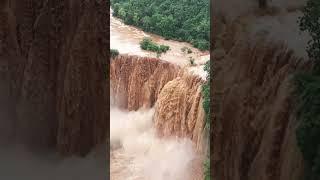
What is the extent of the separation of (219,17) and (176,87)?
0.85 metres

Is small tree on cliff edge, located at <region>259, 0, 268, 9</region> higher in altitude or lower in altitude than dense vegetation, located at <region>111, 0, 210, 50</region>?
higher

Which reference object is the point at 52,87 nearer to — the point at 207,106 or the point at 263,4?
the point at 207,106

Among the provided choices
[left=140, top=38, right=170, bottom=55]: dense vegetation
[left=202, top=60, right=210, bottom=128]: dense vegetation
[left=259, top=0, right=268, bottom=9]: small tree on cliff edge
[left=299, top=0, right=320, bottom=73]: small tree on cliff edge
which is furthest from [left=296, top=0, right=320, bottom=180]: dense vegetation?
[left=140, top=38, right=170, bottom=55]: dense vegetation

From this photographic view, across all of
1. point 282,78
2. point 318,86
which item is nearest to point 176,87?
point 282,78

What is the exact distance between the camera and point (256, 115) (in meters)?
5.28

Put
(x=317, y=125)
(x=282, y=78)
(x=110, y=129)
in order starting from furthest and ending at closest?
(x=110, y=129) < (x=282, y=78) < (x=317, y=125)

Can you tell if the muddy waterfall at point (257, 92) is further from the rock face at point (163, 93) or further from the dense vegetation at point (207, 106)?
the rock face at point (163, 93)

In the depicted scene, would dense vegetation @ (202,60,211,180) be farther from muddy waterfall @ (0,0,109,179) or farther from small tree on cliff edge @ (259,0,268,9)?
muddy waterfall @ (0,0,109,179)

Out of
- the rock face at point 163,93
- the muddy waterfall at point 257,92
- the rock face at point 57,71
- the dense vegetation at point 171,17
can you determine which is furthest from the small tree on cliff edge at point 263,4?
the rock face at point 57,71

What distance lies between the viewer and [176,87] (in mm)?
5887

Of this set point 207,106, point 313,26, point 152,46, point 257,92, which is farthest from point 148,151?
point 313,26

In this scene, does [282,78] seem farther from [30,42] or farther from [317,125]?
[30,42]

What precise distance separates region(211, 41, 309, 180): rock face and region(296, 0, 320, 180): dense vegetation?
0.28 ft

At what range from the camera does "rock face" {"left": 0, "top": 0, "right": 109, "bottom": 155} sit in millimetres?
5383
